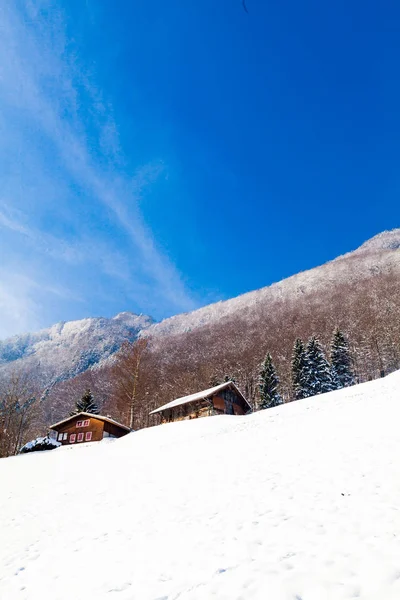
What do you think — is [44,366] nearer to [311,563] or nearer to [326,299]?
[326,299]

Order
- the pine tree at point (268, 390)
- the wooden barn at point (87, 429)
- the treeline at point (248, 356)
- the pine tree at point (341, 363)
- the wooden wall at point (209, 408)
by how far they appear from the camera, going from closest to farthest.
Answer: the wooden wall at point (209, 408)
the wooden barn at point (87, 429)
the treeline at point (248, 356)
the pine tree at point (268, 390)
the pine tree at point (341, 363)

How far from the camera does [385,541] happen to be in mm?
4871

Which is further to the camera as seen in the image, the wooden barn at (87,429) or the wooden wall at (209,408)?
the wooden barn at (87,429)

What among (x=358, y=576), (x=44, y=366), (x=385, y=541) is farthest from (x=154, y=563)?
(x=44, y=366)

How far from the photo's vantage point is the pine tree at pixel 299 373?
4759 cm

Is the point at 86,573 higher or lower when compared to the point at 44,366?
lower

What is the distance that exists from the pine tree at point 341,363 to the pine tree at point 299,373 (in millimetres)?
4824

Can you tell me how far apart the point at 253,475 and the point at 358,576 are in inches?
252

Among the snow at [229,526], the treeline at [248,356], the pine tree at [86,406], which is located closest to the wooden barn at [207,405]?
the treeline at [248,356]

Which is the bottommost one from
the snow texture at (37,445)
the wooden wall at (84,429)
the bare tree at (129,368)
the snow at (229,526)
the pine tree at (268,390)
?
the snow at (229,526)

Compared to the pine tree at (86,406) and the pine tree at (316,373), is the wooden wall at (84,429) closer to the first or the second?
the pine tree at (86,406)

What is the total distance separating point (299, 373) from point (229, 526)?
149 ft

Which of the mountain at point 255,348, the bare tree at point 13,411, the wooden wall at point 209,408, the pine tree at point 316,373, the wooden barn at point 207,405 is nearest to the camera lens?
the bare tree at point 13,411

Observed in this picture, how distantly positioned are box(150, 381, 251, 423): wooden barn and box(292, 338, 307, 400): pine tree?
1055cm
